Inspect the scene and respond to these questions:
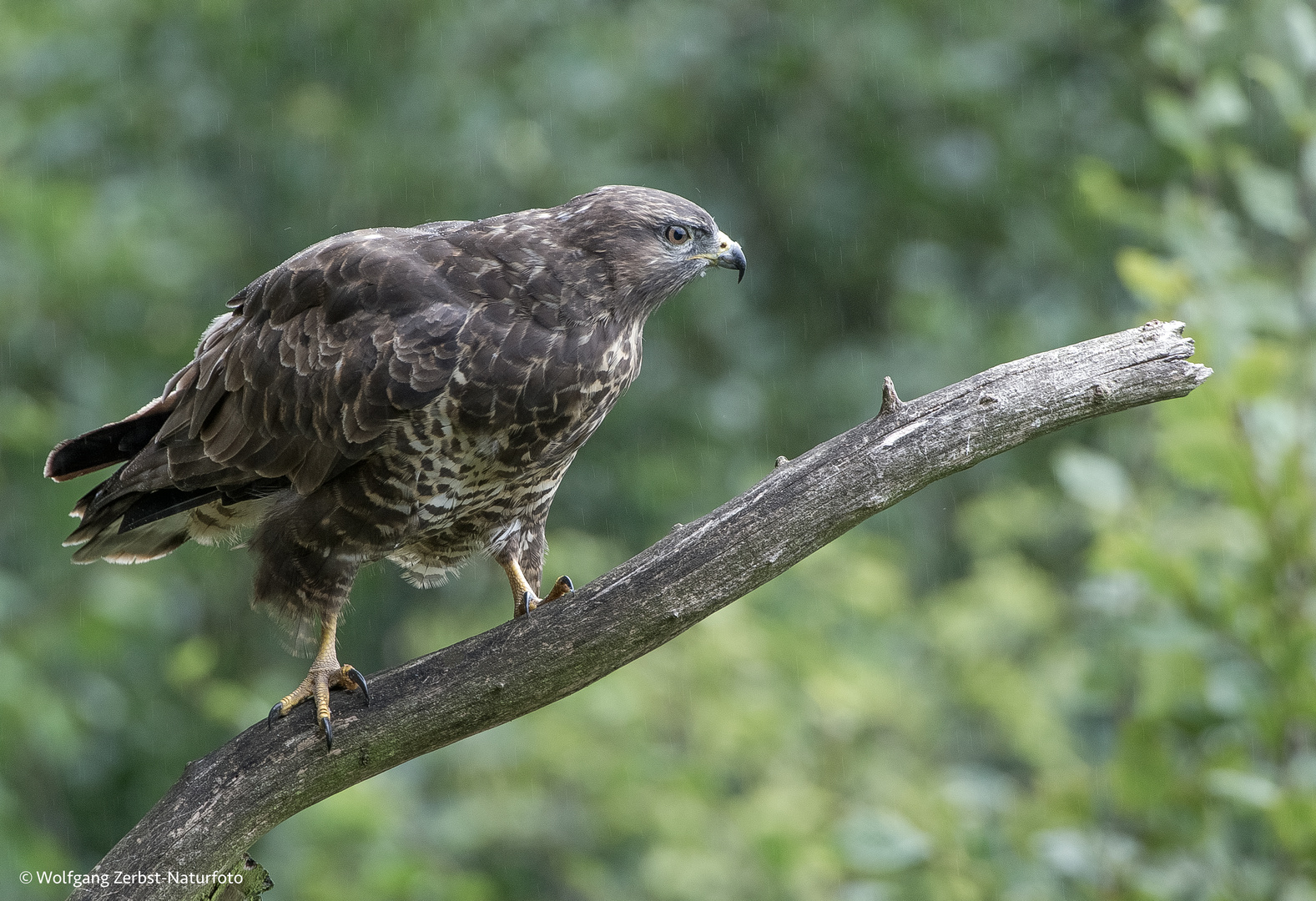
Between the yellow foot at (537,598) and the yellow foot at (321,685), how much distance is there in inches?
16.2

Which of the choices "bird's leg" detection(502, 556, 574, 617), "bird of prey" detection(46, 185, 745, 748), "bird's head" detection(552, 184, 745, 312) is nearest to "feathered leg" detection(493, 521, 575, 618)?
"bird's leg" detection(502, 556, 574, 617)

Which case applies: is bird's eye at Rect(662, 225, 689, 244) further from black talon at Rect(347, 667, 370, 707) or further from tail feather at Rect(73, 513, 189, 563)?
tail feather at Rect(73, 513, 189, 563)

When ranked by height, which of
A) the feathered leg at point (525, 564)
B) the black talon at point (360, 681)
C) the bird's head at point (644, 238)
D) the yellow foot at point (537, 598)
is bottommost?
the black talon at point (360, 681)

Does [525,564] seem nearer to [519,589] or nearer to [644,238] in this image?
[519,589]

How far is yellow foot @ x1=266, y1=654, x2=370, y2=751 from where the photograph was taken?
3.12 m

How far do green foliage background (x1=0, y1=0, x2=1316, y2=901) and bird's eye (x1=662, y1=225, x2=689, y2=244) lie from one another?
1.07 metres

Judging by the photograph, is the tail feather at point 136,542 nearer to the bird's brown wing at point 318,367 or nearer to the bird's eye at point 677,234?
the bird's brown wing at point 318,367

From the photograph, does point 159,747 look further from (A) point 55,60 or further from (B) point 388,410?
(B) point 388,410

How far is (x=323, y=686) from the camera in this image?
317 centimetres

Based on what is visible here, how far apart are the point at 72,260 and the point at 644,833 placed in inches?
136

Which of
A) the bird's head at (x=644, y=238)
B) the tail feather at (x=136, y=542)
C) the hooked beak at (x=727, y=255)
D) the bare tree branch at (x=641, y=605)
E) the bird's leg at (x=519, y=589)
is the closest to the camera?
the bare tree branch at (x=641, y=605)

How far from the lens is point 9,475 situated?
20.9ft

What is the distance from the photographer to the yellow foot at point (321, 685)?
10.2 ft

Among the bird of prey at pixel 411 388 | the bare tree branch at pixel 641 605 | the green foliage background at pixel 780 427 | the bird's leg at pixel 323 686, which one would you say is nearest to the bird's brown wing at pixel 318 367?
the bird of prey at pixel 411 388
